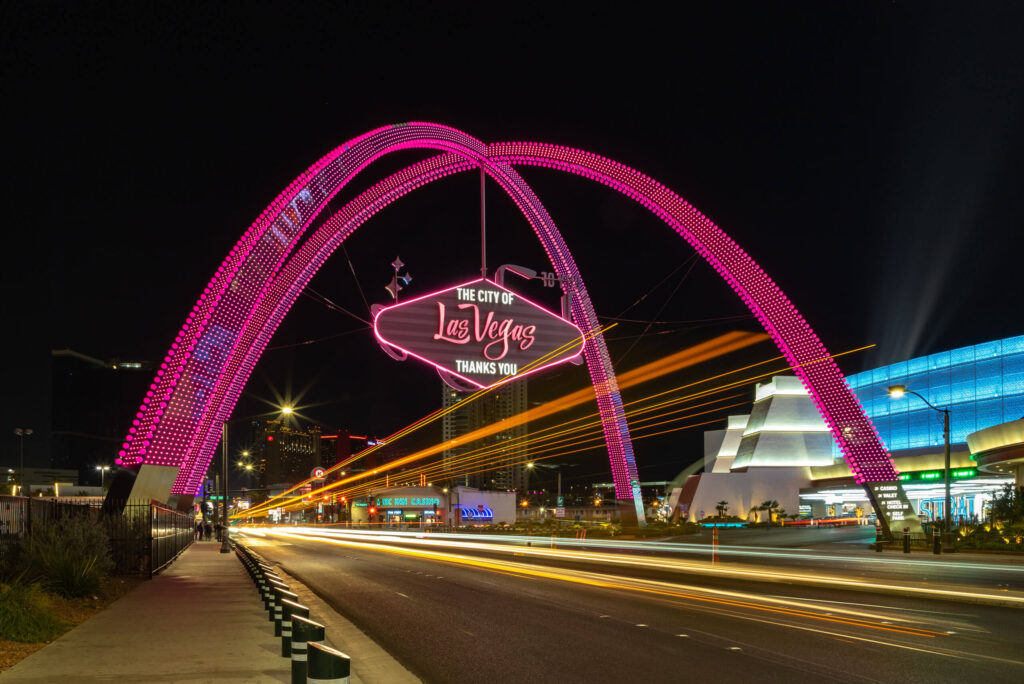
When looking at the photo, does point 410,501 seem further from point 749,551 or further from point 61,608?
point 61,608

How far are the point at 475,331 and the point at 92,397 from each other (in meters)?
155

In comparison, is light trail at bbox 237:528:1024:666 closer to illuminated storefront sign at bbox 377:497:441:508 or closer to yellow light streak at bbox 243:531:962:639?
yellow light streak at bbox 243:531:962:639

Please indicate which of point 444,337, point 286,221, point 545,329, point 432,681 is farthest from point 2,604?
point 286,221

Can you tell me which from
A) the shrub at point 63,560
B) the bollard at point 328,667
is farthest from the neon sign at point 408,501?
the bollard at point 328,667

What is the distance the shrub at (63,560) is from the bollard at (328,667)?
12.9 metres

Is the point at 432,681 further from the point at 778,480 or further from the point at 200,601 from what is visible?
the point at 778,480

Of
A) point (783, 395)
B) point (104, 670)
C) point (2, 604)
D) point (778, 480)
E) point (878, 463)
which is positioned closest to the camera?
point (104, 670)

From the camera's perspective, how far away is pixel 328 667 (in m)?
5.97

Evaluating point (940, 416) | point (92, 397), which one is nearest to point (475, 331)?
point (940, 416)

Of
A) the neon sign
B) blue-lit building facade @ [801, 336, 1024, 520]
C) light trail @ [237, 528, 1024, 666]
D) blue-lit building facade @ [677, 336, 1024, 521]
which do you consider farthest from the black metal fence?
the neon sign

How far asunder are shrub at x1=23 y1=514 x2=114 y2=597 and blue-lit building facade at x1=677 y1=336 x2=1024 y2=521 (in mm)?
57515

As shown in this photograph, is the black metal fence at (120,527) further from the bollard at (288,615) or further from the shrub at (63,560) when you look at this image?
the bollard at (288,615)

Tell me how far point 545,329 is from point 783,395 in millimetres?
71788

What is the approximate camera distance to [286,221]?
1341 inches
